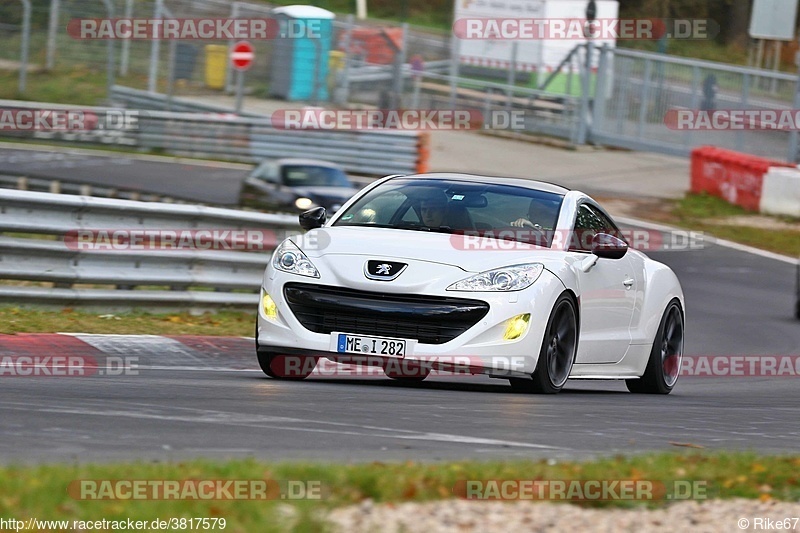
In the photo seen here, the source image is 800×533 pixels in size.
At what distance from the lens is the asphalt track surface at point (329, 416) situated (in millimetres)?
6504

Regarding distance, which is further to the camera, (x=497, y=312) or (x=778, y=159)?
(x=778, y=159)

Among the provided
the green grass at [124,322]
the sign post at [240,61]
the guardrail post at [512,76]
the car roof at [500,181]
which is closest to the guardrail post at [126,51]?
the sign post at [240,61]

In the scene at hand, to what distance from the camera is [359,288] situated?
9.05m

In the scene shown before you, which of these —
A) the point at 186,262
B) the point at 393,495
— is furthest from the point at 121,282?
the point at 393,495

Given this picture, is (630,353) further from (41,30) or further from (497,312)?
(41,30)

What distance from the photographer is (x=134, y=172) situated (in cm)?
3038

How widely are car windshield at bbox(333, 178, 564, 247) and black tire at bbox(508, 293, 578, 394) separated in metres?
0.53

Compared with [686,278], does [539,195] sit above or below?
above

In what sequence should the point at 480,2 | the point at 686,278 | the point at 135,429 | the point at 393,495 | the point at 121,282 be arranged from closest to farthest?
the point at 393,495 → the point at 135,429 → the point at 121,282 → the point at 686,278 → the point at 480,2

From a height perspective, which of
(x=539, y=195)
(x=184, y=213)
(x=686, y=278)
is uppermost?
(x=539, y=195)

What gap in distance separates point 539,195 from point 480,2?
3718 centimetres

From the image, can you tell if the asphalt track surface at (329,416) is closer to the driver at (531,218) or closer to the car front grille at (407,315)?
the car front grille at (407,315)

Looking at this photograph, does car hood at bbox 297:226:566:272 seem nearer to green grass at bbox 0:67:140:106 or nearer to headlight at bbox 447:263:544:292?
headlight at bbox 447:263:544:292

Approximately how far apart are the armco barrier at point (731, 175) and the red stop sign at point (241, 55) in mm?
10719
